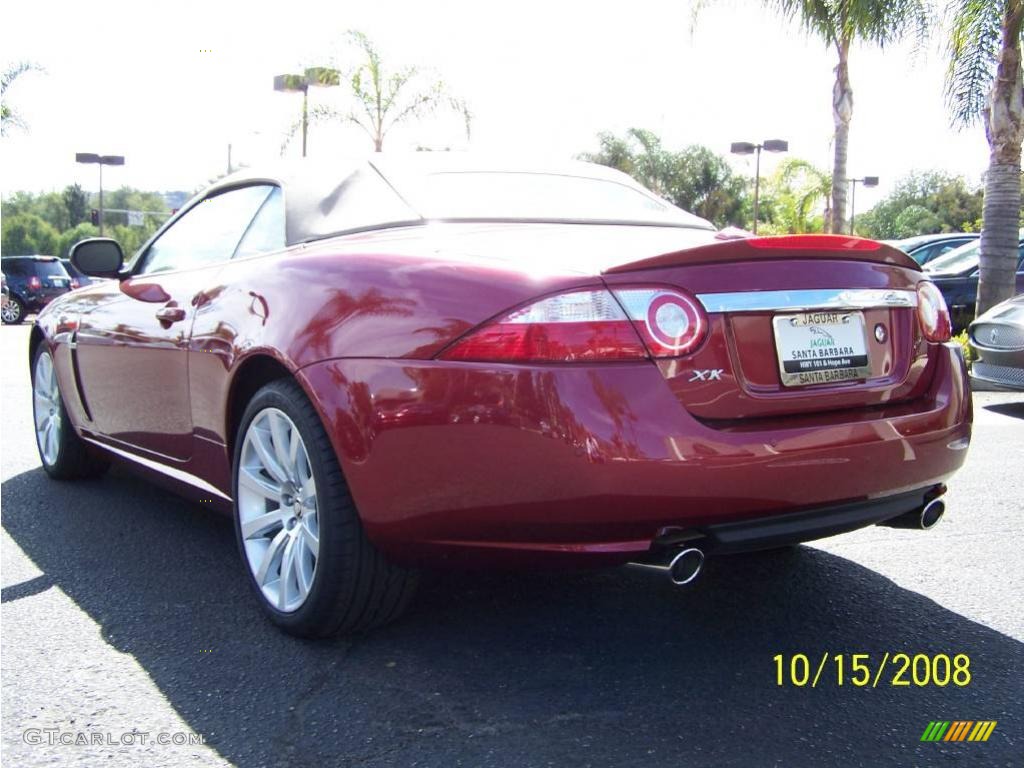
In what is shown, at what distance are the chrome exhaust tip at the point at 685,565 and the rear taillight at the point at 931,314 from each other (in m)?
1.00

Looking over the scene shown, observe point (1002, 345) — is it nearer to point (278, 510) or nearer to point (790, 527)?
point (790, 527)

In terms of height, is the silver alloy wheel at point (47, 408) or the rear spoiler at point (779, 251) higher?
the rear spoiler at point (779, 251)

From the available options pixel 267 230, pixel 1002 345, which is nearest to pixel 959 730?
pixel 267 230

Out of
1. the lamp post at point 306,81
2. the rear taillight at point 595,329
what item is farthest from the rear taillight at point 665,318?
the lamp post at point 306,81

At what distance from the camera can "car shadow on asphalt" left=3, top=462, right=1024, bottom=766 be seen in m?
2.37

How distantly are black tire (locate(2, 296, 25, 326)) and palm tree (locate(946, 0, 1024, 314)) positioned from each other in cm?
2063

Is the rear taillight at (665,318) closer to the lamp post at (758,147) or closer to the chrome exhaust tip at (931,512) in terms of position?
the chrome exhaust tip at (931,512)

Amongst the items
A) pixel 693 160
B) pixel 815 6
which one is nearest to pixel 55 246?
pixel 693 160

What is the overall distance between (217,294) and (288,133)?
22.8m

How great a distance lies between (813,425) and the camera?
2.58 m

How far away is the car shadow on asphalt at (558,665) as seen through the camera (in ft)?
7.78

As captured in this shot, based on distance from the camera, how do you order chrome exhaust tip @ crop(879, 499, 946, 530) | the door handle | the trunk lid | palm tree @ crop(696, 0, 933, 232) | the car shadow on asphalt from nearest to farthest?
the car shadow on asphalt
the trunk lid
chrome exhaust tip @ crop(879, 499, 946, 530)
the door handle
palm tree @ crop(696, 0, 933, 232)

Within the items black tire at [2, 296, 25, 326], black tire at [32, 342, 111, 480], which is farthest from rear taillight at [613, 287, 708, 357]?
black tire at [2, 296, 25, 326]

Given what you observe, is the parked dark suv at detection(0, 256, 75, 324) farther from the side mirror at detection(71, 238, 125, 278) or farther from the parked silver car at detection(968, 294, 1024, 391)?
the side mirror at detection(71, 238, 125, 278)
